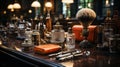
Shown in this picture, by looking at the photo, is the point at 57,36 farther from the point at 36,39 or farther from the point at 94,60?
the point at 94,60

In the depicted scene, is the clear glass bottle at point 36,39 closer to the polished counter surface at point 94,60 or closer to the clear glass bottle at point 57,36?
the clear glass bottle at point 57,36

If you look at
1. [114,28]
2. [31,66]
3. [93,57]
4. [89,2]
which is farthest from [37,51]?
[89,2]

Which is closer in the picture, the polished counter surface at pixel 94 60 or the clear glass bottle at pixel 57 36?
the polished counter surface at pixel 94 60

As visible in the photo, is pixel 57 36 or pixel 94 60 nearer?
pixel 94 60

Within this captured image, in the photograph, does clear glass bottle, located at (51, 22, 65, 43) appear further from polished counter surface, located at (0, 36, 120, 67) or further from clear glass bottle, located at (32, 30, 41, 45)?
polished counter surface, located at (0, 36, 120, 67)

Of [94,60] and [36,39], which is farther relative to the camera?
[36,39]

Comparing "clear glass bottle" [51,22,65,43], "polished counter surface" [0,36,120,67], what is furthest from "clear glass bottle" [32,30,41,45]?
"polished counter surface" [0,36,120,67]

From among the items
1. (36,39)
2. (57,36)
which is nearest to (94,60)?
(57,36)

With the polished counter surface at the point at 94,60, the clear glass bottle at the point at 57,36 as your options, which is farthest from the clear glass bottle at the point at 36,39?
the polished counter surface at the point at 94,60

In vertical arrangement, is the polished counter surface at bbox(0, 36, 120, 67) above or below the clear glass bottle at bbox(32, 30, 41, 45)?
below

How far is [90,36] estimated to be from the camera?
5.82 feet

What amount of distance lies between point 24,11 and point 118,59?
9595mm

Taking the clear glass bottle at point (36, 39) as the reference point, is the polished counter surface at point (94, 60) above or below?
below

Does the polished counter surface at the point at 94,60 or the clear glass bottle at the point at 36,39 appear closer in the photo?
the polished counter surface at the point at 94,60
